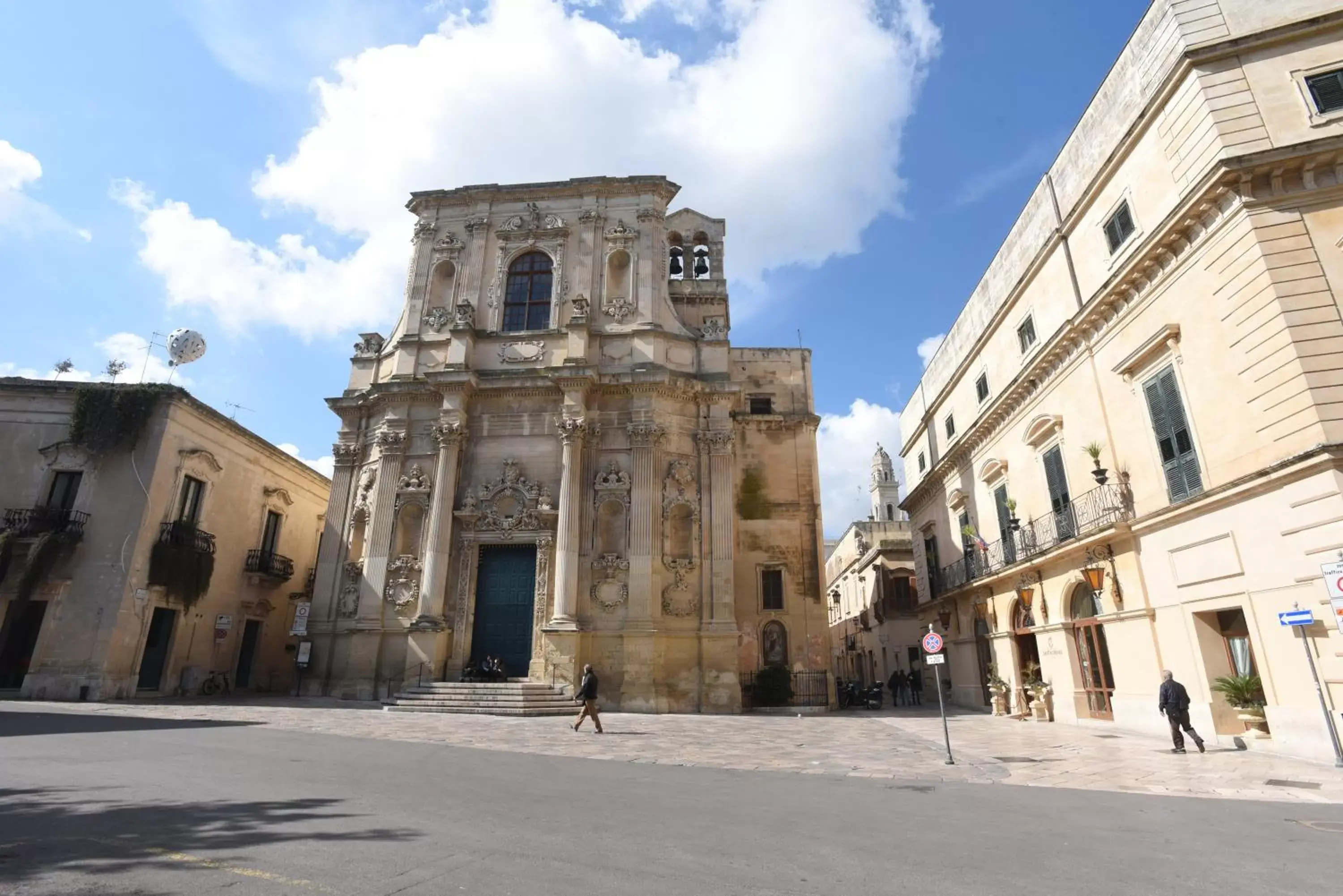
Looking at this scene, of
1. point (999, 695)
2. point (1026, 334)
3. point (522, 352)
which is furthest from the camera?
point (522, 352)

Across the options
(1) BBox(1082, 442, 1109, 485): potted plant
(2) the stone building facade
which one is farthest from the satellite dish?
(1) BBox(1082, 442, 1109, 485): potted plant

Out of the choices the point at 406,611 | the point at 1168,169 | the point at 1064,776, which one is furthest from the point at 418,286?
the point at 1064,776

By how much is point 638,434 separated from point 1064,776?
47.6 ft

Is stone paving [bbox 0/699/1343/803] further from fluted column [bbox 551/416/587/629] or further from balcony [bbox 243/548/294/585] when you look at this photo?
balcony [bbox 243/548/294/585]

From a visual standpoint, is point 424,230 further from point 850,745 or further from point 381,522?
point 850,745

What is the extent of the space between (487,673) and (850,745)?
423 inches

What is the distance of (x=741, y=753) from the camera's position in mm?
11055

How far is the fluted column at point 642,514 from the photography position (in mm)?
19734

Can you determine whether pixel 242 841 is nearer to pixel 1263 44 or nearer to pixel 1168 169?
pixel 1168 169

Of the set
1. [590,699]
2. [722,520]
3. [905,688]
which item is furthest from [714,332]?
[905,688]

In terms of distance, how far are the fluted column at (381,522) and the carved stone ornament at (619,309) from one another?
7.72 metres

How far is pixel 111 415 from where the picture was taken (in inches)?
806

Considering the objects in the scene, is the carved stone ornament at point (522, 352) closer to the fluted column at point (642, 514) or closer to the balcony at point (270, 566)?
the fluted column at point (642, 514)

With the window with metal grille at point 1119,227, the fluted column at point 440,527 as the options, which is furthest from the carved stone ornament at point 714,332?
the window with metal grille at point 1119,227
